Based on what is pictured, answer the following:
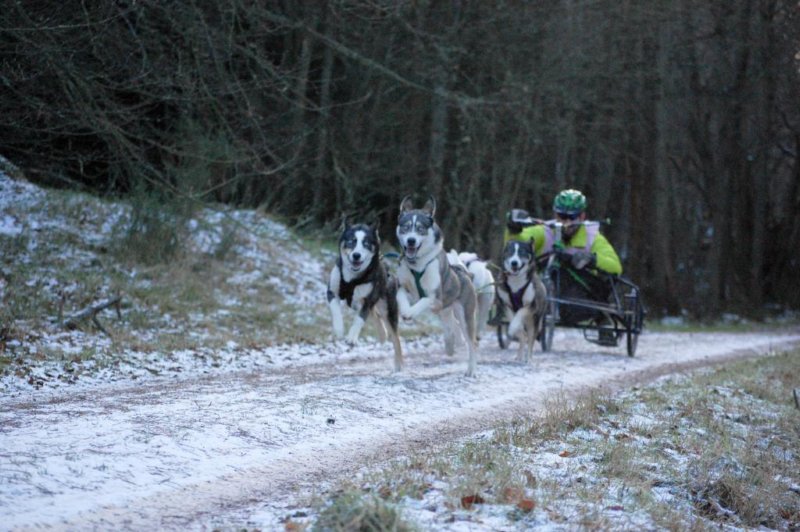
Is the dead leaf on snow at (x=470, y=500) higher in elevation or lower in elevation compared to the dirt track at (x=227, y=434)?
higher

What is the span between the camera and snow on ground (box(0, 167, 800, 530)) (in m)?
4.59

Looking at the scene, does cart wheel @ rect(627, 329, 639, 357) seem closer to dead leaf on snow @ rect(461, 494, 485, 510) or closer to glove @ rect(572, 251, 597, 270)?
glove @ rect(572, 251, 597, 270)

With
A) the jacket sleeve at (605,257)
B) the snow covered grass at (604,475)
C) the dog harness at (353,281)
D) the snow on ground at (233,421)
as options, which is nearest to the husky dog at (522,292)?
the snow on ground at (233,421)

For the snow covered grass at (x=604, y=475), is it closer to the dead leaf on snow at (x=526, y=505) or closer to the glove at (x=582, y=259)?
the dead leaf on snow at (x=526, y=505)

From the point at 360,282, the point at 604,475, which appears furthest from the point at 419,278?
the point at 604,475

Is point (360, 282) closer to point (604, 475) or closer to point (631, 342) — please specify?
point (604, 475)

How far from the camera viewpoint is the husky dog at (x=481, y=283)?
460 inches

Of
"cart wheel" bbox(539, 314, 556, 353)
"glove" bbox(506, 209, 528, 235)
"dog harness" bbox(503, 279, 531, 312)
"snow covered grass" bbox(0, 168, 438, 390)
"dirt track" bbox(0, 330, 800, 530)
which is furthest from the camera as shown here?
"cart wheel" bbox(539, 314, 556, 353)

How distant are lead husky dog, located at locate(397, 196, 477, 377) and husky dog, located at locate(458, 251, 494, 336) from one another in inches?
54.1

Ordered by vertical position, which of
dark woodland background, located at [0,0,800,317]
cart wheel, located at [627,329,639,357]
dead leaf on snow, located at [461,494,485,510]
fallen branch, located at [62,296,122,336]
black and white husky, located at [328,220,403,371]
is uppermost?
dark woodland background, located at [0,0,800,317]

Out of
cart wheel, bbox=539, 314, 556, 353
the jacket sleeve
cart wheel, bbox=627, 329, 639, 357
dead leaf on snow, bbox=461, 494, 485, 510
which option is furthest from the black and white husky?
cart wheel, bbox=627, 329, 639, 357

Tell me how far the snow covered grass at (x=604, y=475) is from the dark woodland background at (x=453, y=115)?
6.83m

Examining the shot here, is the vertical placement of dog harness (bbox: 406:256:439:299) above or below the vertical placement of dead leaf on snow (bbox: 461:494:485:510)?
above

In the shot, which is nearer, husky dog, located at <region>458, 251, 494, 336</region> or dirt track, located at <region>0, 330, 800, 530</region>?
dirt track, located at <region>0, 330, 800, 530</region>
